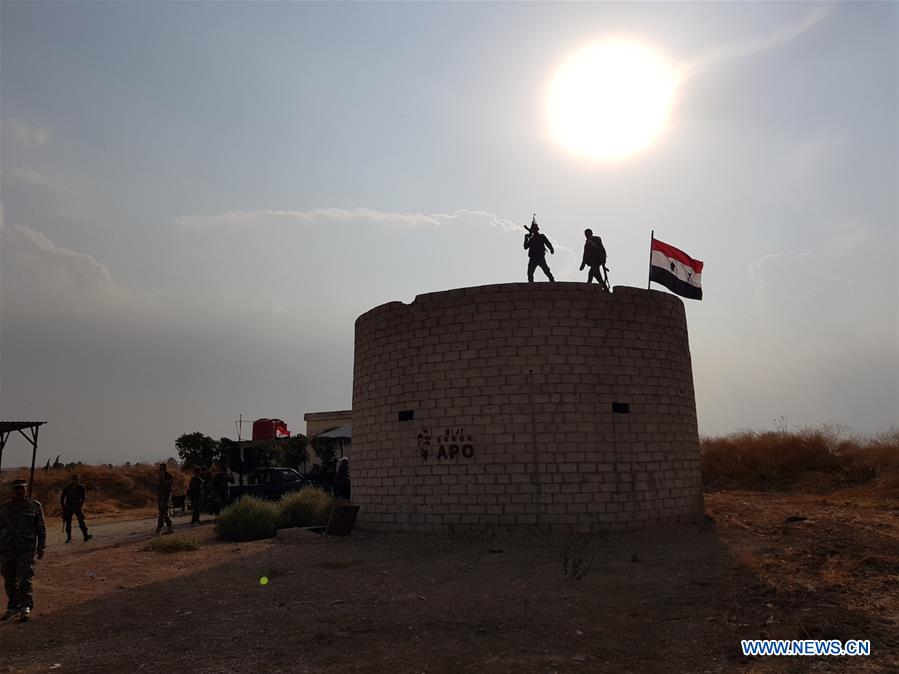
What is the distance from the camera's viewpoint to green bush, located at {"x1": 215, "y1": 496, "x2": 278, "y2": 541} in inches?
530

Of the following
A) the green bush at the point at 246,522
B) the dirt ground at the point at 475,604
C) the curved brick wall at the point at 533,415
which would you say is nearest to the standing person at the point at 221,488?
the green bush at the point at 246,522

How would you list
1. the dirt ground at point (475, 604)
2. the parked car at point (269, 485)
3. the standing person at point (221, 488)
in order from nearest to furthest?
the dirt ground at point (475, 604) < the parked car at point (269, 485) < the standing person at point (221, 488)

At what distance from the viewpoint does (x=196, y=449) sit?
33.9 meters

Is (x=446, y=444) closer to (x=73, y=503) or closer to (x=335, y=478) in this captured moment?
(x=335, y=478)

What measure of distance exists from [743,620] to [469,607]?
296 cm

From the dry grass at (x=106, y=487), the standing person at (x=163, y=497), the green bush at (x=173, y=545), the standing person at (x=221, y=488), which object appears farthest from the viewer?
the dry grass at (x=106, y=487)

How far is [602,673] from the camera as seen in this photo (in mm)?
5246

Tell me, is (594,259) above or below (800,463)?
above

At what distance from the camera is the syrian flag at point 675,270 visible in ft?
44.4

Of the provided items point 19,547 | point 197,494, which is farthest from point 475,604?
point 197,494

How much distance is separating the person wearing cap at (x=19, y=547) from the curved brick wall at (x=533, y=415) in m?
6.18

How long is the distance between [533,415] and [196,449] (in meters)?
27.8

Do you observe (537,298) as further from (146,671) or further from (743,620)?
(146,671)

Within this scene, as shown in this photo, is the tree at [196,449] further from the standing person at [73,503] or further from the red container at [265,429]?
the standing person at [73,503]
